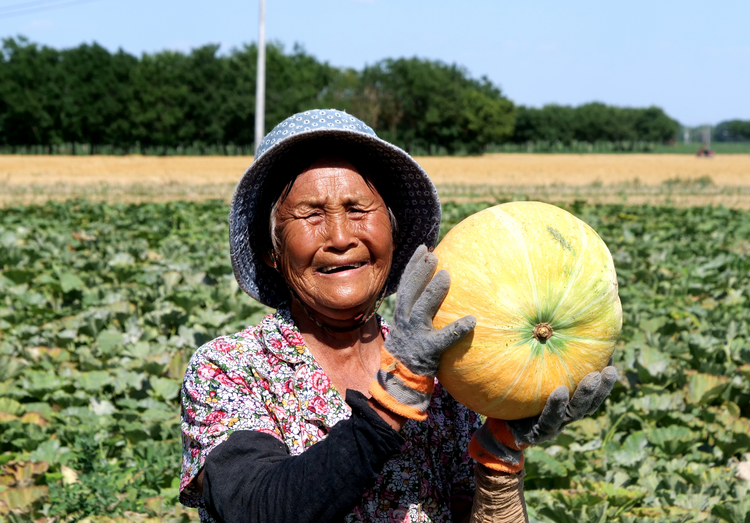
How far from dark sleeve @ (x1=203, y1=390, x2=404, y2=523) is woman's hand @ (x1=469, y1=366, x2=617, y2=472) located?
0.28 m

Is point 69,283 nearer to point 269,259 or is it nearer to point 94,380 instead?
point 94,380

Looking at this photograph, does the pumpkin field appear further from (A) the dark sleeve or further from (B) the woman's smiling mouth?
(A) the dark sleeve

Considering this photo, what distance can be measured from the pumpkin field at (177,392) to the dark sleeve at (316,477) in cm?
179

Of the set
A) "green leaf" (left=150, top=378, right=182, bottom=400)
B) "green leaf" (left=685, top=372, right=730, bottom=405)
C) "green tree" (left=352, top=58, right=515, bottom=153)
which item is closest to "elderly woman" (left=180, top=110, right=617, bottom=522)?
"green leaf" (left=150, top=378, right=182, bottom=400)

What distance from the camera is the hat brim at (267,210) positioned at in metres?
1.92

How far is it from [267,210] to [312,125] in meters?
0.32

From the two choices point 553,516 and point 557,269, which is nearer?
point 557,269

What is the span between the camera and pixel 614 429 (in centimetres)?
426

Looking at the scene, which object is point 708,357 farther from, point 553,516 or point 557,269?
point 557,269

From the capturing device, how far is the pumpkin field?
3393 millimetres

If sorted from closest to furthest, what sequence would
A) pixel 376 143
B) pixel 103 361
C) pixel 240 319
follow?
pixel 376 143
pixel 103 361
pixel 240 319

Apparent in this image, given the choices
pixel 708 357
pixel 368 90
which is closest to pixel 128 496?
pixel 708 357

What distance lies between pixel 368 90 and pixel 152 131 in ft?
75.0

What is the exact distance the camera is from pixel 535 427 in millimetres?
1668
